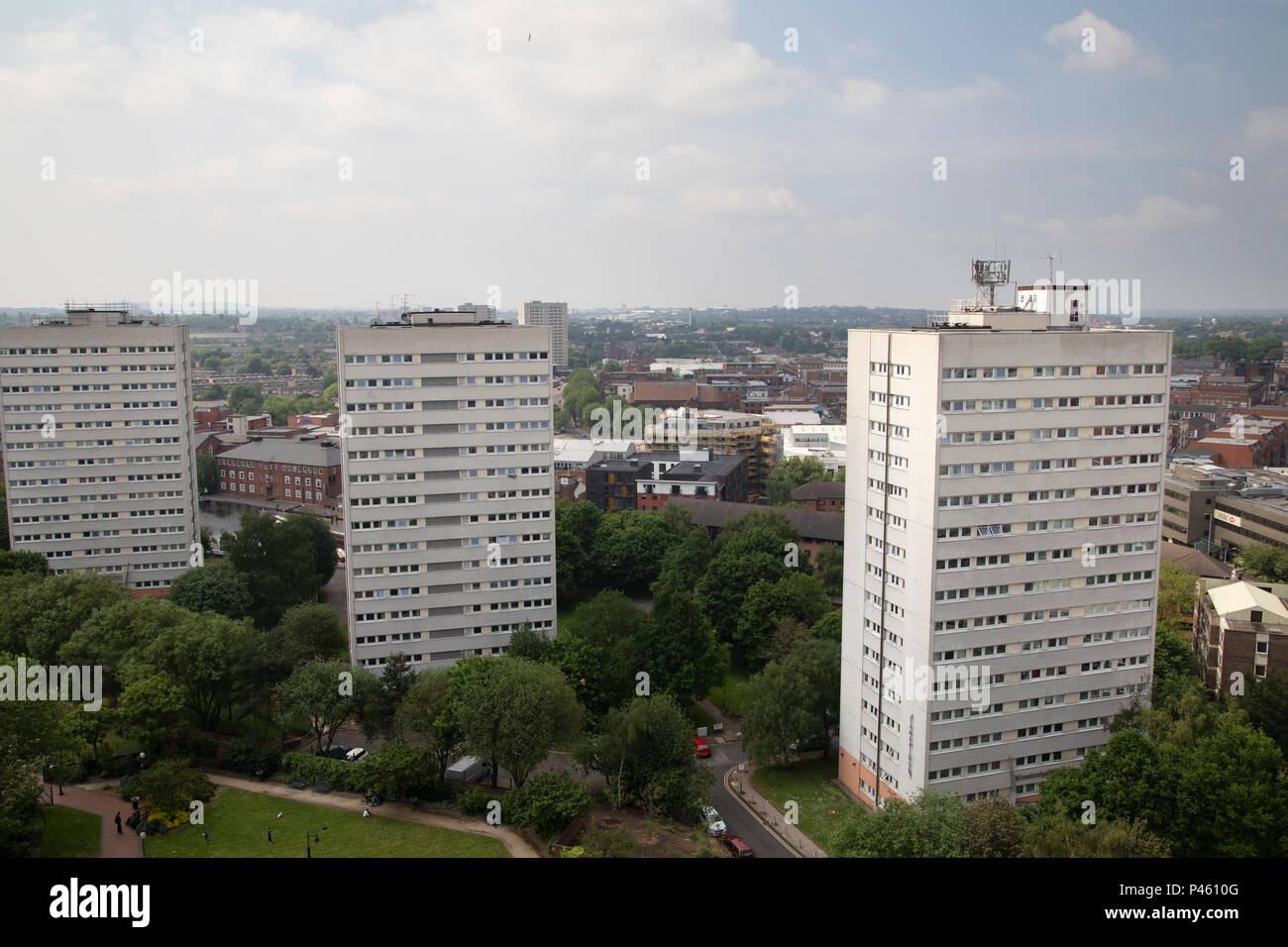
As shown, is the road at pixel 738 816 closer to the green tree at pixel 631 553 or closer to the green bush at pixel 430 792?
the green bush at pixel 430 792

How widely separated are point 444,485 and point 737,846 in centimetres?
1849

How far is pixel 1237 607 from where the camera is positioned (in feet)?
119

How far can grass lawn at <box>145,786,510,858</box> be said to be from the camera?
87.7 ft

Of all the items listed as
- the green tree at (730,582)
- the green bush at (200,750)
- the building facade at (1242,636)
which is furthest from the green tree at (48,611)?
the building facade at (1242,636)

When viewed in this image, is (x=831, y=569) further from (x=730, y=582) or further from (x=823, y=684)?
(x=823, y=684)

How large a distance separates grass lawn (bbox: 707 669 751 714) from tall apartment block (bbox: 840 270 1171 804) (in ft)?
30.8

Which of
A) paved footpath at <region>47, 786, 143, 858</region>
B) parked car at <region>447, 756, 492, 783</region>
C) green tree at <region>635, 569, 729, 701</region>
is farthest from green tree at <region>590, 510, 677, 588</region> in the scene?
paved footpath at <region>47, 786, 143, 858</region>

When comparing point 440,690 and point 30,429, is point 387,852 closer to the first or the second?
point 440,690

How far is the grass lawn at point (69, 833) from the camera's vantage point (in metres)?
25.9

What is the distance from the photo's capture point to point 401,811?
97.3 ft

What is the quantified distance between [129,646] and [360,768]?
11.5 metres

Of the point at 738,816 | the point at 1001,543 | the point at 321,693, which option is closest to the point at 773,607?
the point at 738,816

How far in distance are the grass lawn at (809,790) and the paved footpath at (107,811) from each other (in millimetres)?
19431
